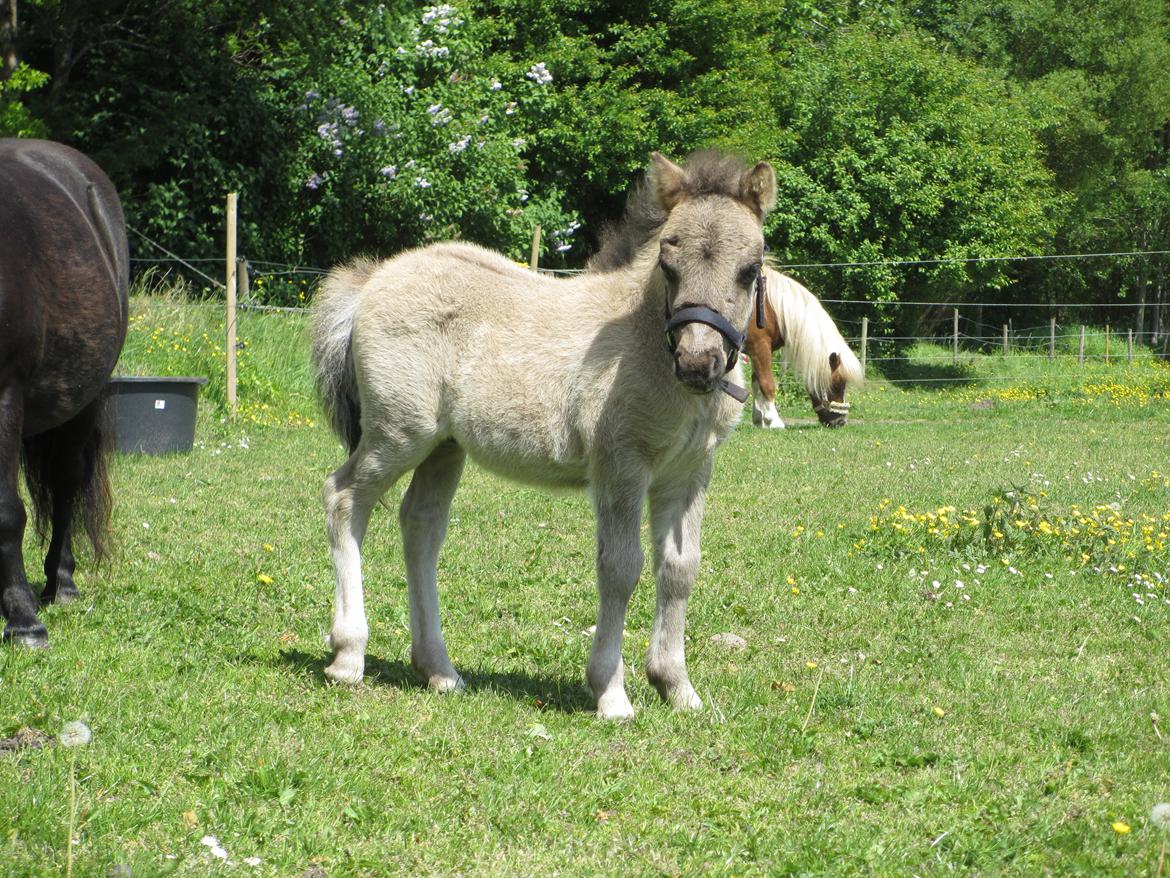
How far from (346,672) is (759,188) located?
2.62 metres

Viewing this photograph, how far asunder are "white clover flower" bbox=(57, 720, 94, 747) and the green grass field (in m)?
0.06

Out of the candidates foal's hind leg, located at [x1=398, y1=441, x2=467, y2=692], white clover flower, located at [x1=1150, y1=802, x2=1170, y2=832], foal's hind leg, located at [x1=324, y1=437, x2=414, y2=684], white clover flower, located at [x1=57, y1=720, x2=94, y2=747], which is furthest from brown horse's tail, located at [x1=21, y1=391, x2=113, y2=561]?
white clover flower, located at [x1=1150, y1=802, x2=1170, y2=832]

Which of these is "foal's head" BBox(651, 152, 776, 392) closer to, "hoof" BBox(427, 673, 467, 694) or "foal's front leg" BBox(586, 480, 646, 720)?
"foal's front leg" BBox(586, 480, 646, 720)

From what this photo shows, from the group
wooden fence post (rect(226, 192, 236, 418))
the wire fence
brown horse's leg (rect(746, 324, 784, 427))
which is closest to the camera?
wooden fence post (rect(226, 192, 236, 418))

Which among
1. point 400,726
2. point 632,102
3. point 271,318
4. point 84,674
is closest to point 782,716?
point 400,726

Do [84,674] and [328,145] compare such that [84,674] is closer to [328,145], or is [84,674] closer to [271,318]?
[271,318]

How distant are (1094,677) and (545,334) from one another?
294 centimetres

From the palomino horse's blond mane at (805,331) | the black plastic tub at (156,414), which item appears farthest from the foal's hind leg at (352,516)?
the palomino horse's blond mane at (805,331)

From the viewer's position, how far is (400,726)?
457 cm

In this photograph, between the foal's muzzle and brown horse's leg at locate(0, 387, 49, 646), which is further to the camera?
brown horse's leg at locate(0, 387, 49, 646)

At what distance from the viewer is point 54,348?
5719mm

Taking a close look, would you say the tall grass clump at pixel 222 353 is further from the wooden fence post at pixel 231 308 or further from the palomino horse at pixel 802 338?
the palomino horse at pixel 802 338

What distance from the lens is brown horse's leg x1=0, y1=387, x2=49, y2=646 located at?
527 centimetres

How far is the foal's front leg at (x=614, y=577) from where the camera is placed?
189 inches
